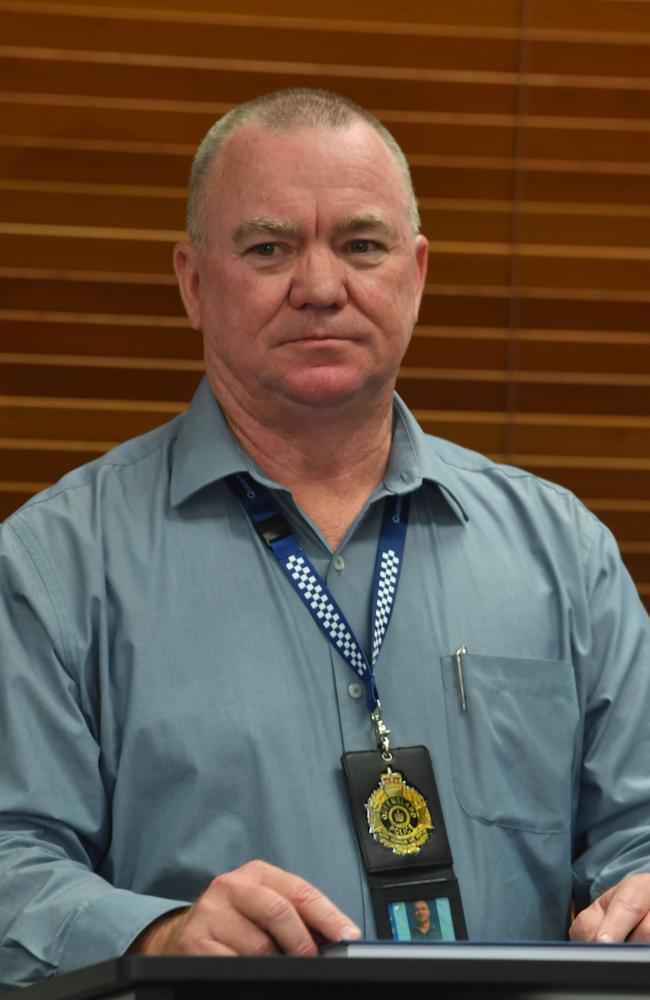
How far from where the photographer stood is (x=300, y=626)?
2396mm

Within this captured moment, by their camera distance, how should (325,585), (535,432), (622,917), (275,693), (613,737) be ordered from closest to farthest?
(622,917) → (275,693) → (325,585) → (613,737) → (535,432)

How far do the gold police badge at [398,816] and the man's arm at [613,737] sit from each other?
332 millimetres

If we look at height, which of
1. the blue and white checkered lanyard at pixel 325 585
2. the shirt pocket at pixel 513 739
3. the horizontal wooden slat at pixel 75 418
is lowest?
the shirt pocket at pixel 513 739

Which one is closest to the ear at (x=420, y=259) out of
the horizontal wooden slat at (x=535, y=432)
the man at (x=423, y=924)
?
the horizontal wooden slat at (x=535, y=432)

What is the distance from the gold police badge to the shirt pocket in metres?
0.10

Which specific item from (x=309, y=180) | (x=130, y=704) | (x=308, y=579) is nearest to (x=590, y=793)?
(x=308, y=579)

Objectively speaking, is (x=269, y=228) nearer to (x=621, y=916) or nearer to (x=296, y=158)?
(x=296, y=158)

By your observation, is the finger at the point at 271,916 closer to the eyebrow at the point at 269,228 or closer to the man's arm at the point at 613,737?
the man's arm at the point at 613,737

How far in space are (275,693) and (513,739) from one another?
16.3 inches

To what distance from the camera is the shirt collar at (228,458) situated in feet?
8.19

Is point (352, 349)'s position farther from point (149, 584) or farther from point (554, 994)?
point (554, 994)

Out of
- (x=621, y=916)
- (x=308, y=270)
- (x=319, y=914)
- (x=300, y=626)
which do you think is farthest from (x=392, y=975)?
(x=308, y=270)

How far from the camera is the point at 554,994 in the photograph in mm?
1324

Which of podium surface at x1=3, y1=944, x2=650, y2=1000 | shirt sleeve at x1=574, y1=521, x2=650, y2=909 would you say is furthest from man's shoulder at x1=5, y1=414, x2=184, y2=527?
podium surface at x1=3, y1=944, x2=650, y2=1000
